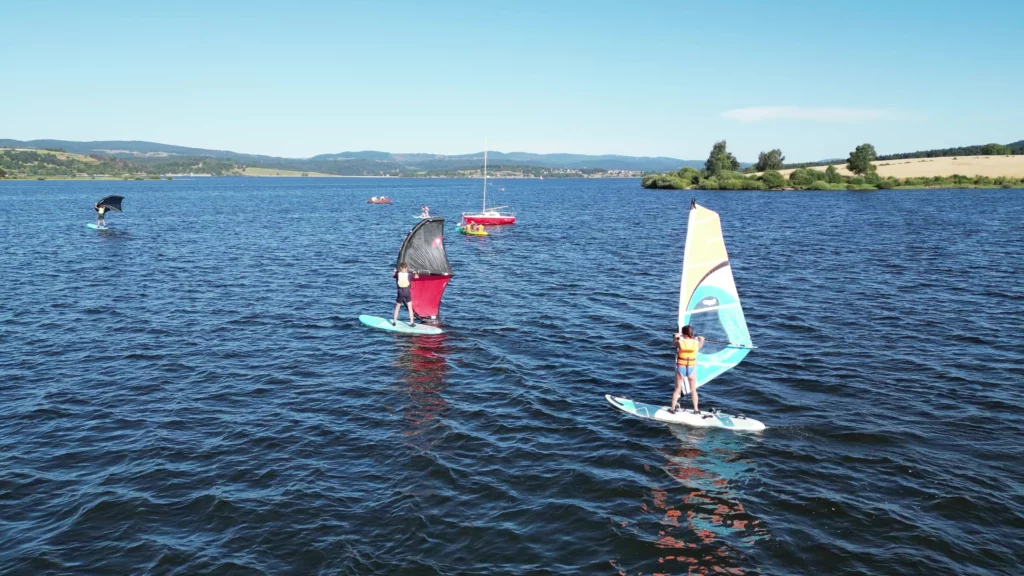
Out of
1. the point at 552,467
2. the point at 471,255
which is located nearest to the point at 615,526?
the point at 552,467

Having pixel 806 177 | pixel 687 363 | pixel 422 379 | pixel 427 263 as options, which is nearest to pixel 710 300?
pixel 687 363

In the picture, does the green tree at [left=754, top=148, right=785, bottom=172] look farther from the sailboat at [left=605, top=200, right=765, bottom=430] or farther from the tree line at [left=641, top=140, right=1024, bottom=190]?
the sailboat at [left=605, top=200, right=765, bottom=430]

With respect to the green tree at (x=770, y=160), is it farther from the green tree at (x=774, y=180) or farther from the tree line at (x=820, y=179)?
the green tree at (x=774, y=180)

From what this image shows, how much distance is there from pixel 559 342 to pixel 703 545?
50.5 ft

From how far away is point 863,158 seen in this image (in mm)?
165250

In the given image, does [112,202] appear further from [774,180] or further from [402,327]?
[774,180]

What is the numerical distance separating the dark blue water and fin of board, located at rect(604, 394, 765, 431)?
36cm

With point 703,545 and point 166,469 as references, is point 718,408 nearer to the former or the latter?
point 703,545

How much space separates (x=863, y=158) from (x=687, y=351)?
17124 cm

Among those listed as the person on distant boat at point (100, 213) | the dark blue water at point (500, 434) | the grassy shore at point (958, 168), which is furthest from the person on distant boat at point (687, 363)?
the grassy shore at point (958, 168)

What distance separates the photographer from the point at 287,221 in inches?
3716

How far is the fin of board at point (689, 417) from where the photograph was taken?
1919 centimetres

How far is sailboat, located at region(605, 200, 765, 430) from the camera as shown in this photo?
65.1ft

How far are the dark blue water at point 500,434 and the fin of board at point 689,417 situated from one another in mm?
359
